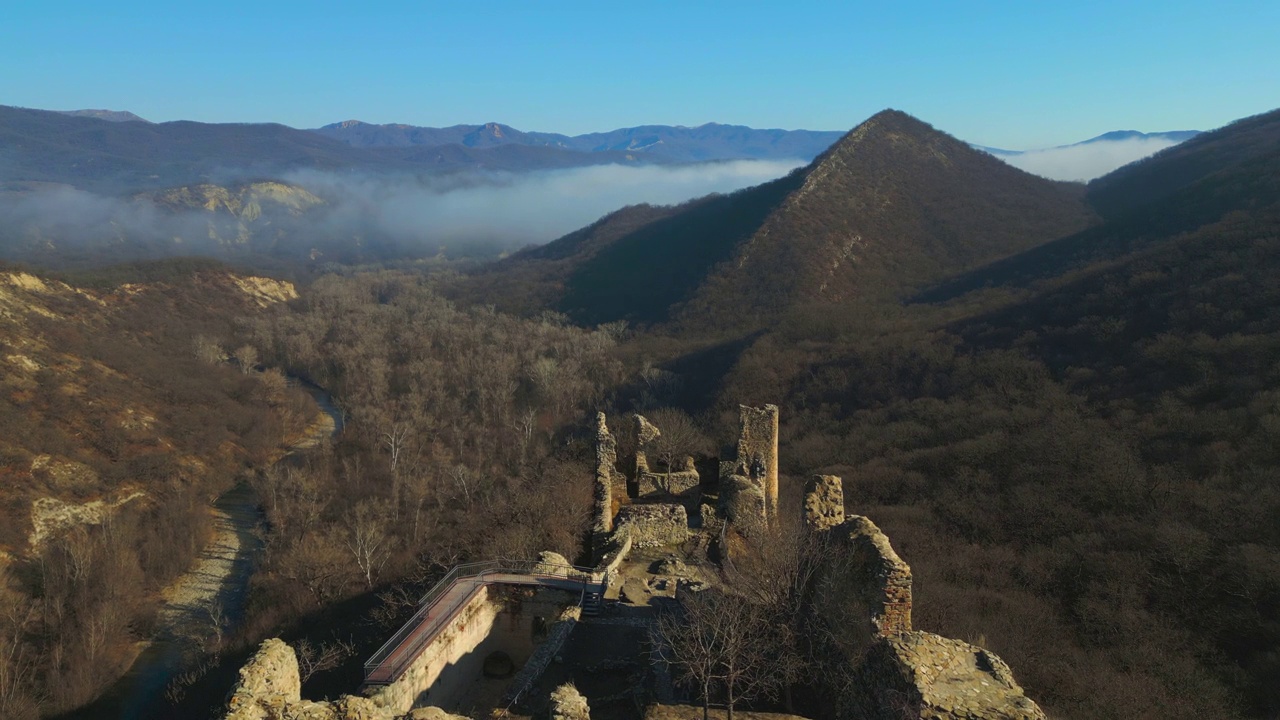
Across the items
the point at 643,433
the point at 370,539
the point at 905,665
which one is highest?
the point at 905,665

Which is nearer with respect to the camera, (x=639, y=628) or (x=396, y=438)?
(x=639, y=628)

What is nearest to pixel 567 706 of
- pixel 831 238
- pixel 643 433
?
pixel 643 433

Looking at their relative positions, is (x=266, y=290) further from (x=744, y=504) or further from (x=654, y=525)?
(x=744, y=504)

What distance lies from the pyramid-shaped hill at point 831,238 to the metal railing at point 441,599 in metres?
72.4

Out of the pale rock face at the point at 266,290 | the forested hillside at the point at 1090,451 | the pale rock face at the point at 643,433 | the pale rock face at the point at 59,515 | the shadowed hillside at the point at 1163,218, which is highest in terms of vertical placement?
the shadowed hillside at the point at 1163,218

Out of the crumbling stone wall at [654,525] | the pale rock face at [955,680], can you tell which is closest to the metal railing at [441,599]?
the crumbling stone wall at [654,525]

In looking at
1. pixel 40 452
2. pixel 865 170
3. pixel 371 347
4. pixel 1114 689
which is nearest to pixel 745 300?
pixel 865 170

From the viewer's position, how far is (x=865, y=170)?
117062 millimetres

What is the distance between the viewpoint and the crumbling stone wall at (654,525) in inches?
Answer: 810

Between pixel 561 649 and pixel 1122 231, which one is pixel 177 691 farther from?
pixel 1122 231

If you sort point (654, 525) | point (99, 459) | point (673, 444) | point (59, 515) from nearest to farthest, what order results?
point (654, 525) < point (673, 444) < point (59, 515) < point (99, 459)

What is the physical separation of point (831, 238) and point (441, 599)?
305ft

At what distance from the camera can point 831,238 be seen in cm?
10050

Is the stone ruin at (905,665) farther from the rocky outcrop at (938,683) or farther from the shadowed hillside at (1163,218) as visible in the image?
the shadowed hillside at (1163,218)
